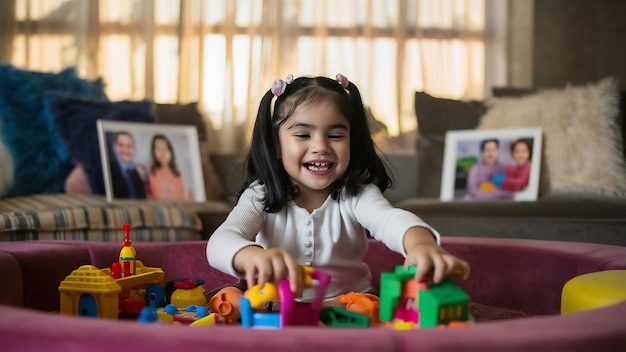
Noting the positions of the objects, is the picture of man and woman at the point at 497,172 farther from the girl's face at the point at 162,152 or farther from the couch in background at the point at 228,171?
the girl's face at the point at 162,152

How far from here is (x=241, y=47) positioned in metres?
3.60

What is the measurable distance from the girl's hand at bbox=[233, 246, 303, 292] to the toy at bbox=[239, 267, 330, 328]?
13mm

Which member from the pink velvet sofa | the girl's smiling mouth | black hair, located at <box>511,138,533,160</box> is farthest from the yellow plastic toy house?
black hair, located at <box>511,138,533,160</box>

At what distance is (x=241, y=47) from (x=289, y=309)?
285 centimetres

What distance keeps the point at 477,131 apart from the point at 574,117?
0.38 meters

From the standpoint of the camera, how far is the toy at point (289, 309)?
0.90 m

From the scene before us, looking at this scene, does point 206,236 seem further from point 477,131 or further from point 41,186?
point 477,131

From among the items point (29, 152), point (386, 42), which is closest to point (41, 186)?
point (29, 152)

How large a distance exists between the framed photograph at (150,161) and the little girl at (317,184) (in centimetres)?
139

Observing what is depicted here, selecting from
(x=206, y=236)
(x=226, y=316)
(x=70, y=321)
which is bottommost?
(x=206, y=236)

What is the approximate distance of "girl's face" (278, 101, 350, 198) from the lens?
1263mm

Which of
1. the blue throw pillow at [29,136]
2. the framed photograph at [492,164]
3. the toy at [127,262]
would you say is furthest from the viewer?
the framed photograph at [492,164]

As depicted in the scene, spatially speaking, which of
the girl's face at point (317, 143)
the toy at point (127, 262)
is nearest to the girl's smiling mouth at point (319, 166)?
the girl's face at point (317, 143)

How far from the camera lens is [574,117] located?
8.92 feet
